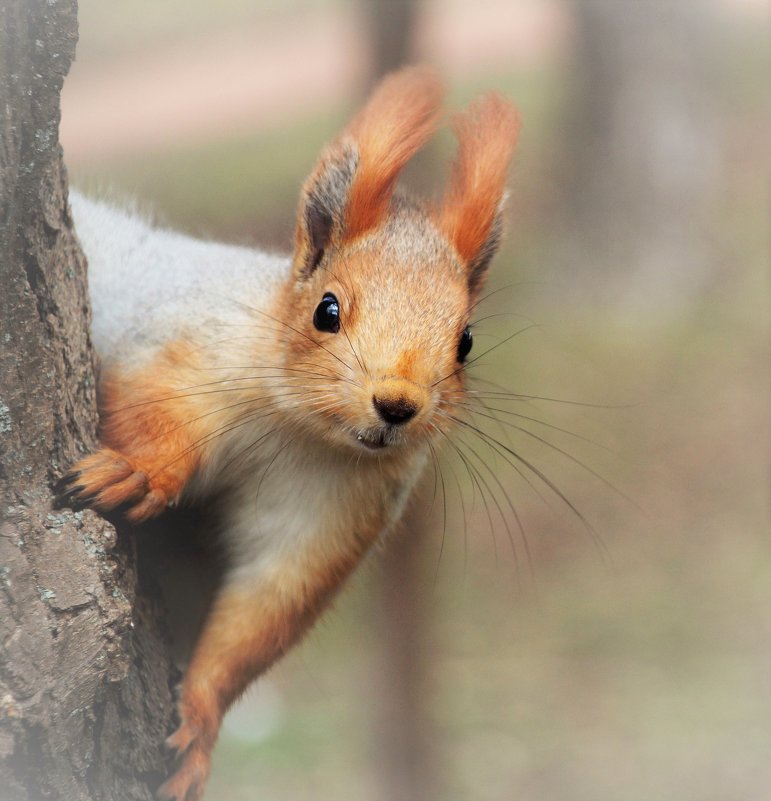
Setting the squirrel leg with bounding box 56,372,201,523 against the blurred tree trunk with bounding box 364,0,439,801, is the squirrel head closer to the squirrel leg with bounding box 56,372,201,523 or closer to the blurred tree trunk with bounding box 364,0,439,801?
the squirrel leg with bounding box 56,372,201,523

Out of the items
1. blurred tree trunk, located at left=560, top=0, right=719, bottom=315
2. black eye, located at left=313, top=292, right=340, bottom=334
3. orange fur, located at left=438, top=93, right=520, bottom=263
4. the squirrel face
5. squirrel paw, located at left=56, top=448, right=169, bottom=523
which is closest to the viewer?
squirrel paw, located at left=56, top=448, right=169, bottom=523

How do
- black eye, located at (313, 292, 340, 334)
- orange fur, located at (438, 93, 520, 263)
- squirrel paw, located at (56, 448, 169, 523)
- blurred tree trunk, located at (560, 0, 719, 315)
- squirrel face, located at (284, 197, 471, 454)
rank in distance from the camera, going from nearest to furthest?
squirrel paw, located at (56, 448, 169, 523), squirrel face, located at (284, 197, 471, 454), black eye, located at (313, 292, 340, 334), orange fur, located at (438, 93, 520, 263), blurred tree trunk, located at (560, 0, 719, 315)

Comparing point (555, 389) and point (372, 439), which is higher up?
point (372, 439)

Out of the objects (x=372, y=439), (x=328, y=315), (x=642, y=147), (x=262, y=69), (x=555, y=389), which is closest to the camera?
(x=372, y=439)

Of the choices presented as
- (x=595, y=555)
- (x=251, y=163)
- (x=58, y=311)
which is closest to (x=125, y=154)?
(x=251, y=163)

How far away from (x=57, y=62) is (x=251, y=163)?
4.31 meters

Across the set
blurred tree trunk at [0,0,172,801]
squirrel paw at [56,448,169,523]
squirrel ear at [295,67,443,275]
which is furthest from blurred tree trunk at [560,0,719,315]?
blurred tree trunk at [0,0,172,801]

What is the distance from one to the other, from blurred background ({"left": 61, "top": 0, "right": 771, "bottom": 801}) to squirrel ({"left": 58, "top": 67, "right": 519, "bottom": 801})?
33.1 inches

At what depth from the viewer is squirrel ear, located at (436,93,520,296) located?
171 centimetres

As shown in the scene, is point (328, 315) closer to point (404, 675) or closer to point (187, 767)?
point (187, 767)

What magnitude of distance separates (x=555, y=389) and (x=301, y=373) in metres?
3.42

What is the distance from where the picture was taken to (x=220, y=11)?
555 cm

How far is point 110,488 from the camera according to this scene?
1407mm

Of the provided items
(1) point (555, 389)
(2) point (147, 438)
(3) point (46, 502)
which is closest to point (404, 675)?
(1) point (555, 389)
